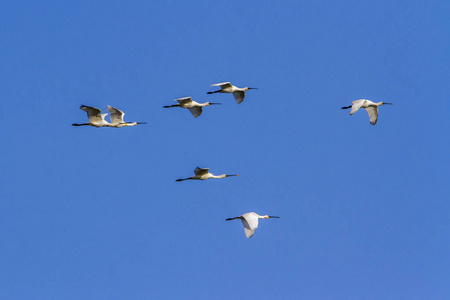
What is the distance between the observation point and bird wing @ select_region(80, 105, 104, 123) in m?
42.7

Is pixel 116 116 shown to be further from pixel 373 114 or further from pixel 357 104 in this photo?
pixel 373 114

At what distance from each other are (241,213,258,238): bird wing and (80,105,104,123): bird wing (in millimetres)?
9288

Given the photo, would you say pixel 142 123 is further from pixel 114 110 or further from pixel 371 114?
pixel 371 114

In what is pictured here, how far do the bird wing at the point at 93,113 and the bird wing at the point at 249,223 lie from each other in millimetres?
9288

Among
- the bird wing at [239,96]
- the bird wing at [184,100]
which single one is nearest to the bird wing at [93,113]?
the bird wing at [184,100]

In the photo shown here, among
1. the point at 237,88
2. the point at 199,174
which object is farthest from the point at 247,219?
the point at 237,88

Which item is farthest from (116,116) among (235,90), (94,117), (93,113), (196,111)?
(235,90)

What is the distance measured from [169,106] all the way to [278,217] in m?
8.35

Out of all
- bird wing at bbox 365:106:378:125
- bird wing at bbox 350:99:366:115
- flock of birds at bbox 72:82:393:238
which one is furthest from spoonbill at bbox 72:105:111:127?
bird wing at bbox 365:106:378:125

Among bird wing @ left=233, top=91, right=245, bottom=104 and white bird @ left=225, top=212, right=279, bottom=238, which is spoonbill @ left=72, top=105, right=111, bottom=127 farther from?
white bird @ left=225, top=212, right=279, bottom=238

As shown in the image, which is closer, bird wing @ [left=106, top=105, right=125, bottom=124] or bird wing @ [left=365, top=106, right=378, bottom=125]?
bird wing @ [left=106, top=105, right=125, bottom=124]

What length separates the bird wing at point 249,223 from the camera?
3822cm

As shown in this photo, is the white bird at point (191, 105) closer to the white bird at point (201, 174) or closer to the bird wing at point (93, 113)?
the white bird at point (201, 174)

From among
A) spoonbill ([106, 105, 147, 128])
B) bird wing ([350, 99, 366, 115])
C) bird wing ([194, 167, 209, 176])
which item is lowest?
bird wing ([194, 167, 209, 176])
